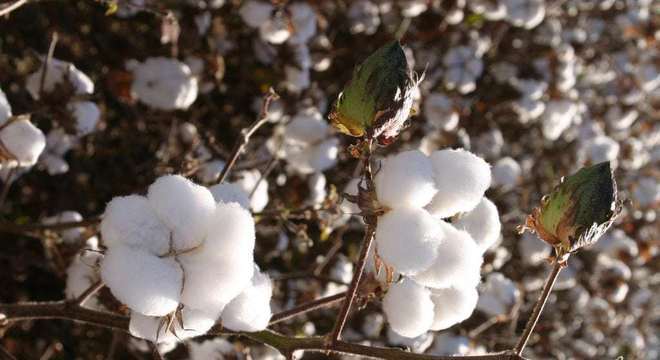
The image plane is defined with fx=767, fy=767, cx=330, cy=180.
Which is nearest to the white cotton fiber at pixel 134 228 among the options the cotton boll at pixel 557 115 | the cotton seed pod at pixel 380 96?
the cotton seed pod at pixel 380 96

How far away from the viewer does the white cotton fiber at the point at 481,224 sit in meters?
1.06

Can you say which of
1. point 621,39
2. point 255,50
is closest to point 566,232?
point 255,50

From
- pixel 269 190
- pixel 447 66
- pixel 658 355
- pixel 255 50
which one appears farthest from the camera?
pixel 658 355

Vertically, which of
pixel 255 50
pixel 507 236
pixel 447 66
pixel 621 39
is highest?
pixel 255 50

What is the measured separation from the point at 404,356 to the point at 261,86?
4.79 ft

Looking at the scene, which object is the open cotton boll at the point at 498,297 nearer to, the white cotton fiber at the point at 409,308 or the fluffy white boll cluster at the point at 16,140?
the white cotton fiber at the point at 409,308

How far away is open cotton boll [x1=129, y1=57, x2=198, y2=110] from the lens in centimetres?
179

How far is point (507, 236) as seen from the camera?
2725 millimetres

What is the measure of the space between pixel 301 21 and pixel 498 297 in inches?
34.4

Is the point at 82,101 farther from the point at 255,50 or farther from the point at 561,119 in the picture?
the point at 561,119

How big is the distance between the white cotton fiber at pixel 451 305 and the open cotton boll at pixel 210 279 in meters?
0.31

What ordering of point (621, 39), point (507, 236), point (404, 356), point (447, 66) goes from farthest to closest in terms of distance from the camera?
point (621, 39) < point (507, 236) < point (447, 66) < point (404, 356)

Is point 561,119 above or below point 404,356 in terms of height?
below

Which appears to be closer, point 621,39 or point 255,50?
point 255,50
